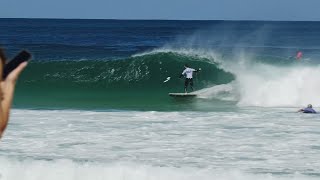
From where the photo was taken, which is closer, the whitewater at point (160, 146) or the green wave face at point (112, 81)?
the whitewater at point (160, 146)

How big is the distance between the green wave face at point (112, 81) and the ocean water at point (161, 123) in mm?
43

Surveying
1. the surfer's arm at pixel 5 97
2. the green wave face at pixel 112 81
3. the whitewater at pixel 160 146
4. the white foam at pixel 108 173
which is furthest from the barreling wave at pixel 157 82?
the surfer's arm at pixel 5 97

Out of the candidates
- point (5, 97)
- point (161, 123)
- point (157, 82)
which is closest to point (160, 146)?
point (161, 123)

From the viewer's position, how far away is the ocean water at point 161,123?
10.2 m

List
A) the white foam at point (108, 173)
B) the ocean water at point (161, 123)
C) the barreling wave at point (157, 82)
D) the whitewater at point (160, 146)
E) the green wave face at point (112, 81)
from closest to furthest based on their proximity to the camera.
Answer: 1. the white foam at point (108, 173)
2. the whitewater at point (160, 146)
3. the ocean water at point (161, 123)
4. the barreling wave at point (157, 82)
5. the green wave face at point (112, 81)

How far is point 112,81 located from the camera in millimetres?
29922

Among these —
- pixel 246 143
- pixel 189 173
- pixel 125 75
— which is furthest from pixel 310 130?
pixel 125 75

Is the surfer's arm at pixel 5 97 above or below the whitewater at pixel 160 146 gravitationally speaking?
above

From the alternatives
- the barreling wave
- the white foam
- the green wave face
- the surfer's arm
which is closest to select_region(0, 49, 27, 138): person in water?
the surfer's arm

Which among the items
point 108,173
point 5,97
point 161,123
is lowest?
point 108,173

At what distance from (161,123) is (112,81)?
1407 centimetres

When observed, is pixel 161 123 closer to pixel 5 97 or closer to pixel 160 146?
pixel 160 146

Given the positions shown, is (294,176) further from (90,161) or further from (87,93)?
(87,93)

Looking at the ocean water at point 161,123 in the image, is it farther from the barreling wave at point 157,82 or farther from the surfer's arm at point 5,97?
the surfer's arm at point 5,97
